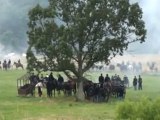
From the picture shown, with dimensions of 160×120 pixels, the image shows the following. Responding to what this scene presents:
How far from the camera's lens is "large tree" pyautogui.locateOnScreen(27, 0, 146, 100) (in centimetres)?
3738

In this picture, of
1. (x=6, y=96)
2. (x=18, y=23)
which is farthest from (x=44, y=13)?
(x=18, y=23)

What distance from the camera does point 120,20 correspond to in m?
38.6

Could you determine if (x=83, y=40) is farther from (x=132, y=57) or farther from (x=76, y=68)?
(x=132, y=57)

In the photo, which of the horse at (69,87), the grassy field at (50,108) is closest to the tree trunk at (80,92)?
the grassy field at (50,108)

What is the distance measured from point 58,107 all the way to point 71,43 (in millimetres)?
6699

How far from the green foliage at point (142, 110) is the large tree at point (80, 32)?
2177 centimetres

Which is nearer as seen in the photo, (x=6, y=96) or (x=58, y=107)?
(x=58, y=107)

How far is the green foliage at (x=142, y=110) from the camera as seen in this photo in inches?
582

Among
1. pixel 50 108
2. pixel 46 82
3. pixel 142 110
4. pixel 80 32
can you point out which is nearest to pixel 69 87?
pixel 46 82

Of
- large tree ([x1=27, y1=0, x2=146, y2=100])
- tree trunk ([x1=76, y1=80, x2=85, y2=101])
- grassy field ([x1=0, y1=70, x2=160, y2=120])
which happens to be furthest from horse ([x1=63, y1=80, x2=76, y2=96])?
large tree ([x1=27, y1=0, x2=146, y2=100])

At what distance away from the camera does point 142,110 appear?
48.5 feet

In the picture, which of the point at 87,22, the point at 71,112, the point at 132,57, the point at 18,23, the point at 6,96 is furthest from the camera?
the point at 18,23

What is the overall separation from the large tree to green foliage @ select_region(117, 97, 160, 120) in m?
21.8

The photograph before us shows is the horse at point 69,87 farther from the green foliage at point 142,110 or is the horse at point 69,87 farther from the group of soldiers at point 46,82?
the green foliage at point 142,110
